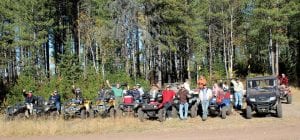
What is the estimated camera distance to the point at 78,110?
25250 mm

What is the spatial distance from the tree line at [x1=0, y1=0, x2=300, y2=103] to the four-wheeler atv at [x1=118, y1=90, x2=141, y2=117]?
7.86 m

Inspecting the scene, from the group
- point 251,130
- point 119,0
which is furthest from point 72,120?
point 119,0

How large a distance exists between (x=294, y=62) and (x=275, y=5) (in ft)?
38.1

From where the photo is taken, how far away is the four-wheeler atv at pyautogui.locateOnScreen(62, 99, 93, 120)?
82.3 feet

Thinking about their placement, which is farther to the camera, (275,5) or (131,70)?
(131,70)

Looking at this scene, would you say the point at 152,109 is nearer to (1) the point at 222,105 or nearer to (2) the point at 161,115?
(2) the point at 161,115

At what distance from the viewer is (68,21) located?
2132 inches

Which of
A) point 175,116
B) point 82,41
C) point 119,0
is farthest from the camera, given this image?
point 82,41

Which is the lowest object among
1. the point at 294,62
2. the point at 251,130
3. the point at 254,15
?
the point at 251,130

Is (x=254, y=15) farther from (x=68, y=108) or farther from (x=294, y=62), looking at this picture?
(x=68, y=108)

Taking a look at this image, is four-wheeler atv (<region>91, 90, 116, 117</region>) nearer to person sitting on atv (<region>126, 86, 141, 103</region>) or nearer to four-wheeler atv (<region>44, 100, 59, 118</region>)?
person sitting on atv (<region>126, 86, 141, 103</region>)

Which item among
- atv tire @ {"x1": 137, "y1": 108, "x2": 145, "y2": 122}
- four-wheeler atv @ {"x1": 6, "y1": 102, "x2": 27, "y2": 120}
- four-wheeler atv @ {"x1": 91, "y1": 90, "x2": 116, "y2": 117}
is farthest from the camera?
four-wheeler atv @ {"x1": 6, "y1": 102, "x2": 27, "y2": 120}

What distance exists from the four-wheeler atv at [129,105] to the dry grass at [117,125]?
1.14 metres

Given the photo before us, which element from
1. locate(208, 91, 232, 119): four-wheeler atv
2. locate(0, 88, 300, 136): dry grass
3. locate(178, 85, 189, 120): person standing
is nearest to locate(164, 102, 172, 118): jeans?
locate(178, 85, 189, 120): person standing
